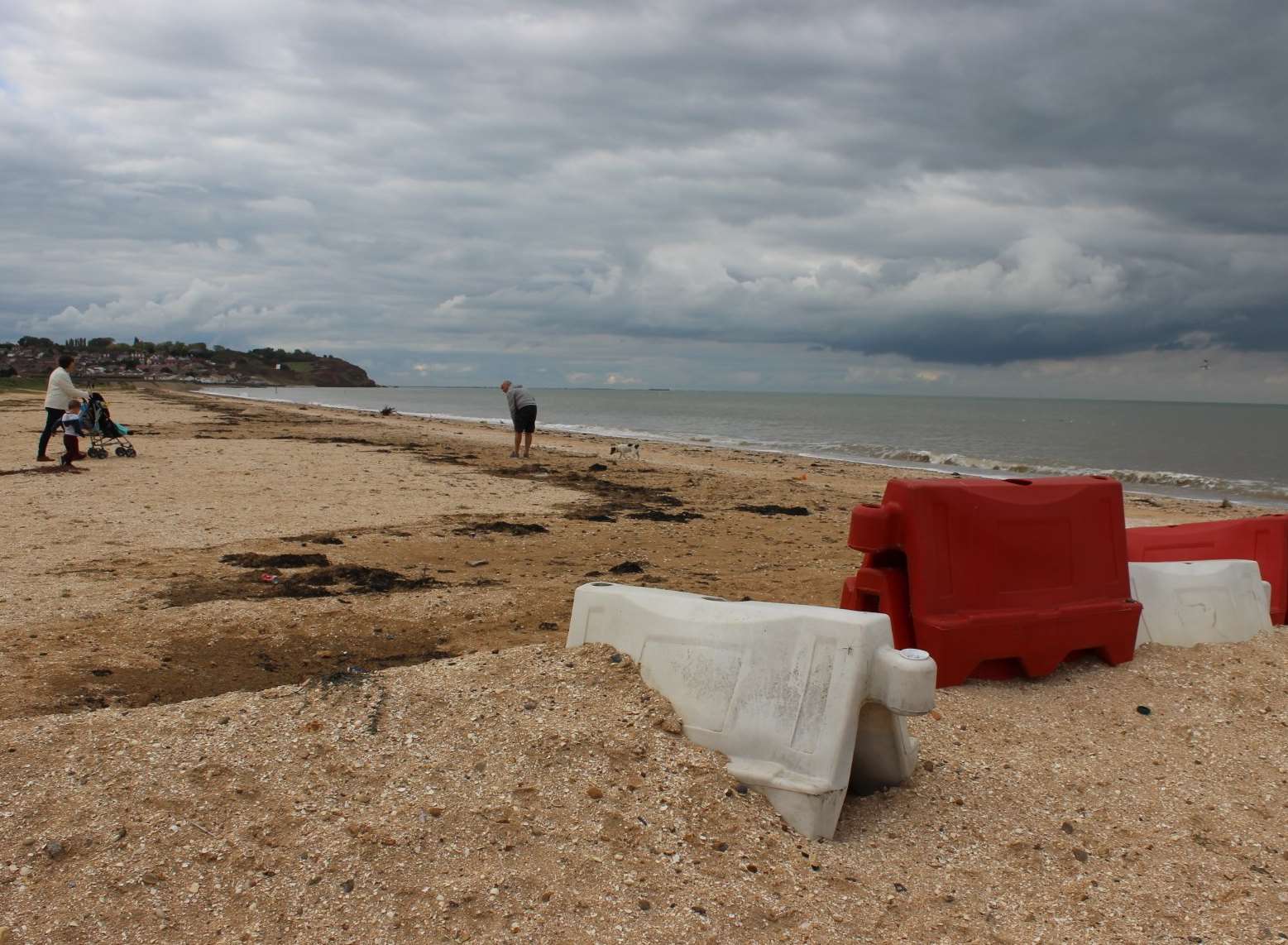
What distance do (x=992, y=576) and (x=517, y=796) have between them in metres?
2.81

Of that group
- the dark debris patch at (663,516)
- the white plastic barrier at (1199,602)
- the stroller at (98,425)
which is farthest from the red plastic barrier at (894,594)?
the stroller at (98,425)

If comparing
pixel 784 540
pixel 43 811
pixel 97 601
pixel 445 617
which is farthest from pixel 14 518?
pixel 784 540

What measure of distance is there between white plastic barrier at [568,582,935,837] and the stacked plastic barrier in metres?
0.96

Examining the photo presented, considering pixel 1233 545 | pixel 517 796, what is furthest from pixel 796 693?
pixel 1233 545

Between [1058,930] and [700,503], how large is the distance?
9.89 meters

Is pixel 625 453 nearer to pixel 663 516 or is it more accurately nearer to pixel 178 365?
pixel 663 516

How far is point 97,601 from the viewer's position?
18.9 feet

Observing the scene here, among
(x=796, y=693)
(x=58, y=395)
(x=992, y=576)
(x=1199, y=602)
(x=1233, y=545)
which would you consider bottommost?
(x=796, y=693)

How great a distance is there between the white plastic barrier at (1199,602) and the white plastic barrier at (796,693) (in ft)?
8.27

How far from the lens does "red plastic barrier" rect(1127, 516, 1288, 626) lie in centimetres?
601

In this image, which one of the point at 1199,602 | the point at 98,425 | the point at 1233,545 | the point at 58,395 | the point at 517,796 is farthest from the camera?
the point at 98,425

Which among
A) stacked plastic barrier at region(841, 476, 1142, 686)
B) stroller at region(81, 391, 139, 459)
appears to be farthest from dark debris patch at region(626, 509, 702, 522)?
stroller at region(81, 391, 139, 459)

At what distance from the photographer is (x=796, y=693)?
132 inches

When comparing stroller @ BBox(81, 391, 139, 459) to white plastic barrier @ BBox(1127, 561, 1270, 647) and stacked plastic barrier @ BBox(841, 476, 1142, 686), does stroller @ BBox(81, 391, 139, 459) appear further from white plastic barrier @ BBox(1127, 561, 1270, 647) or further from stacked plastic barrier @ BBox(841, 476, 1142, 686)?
white plastic barrier @ BBox(1127, 561, 1270, 647)
